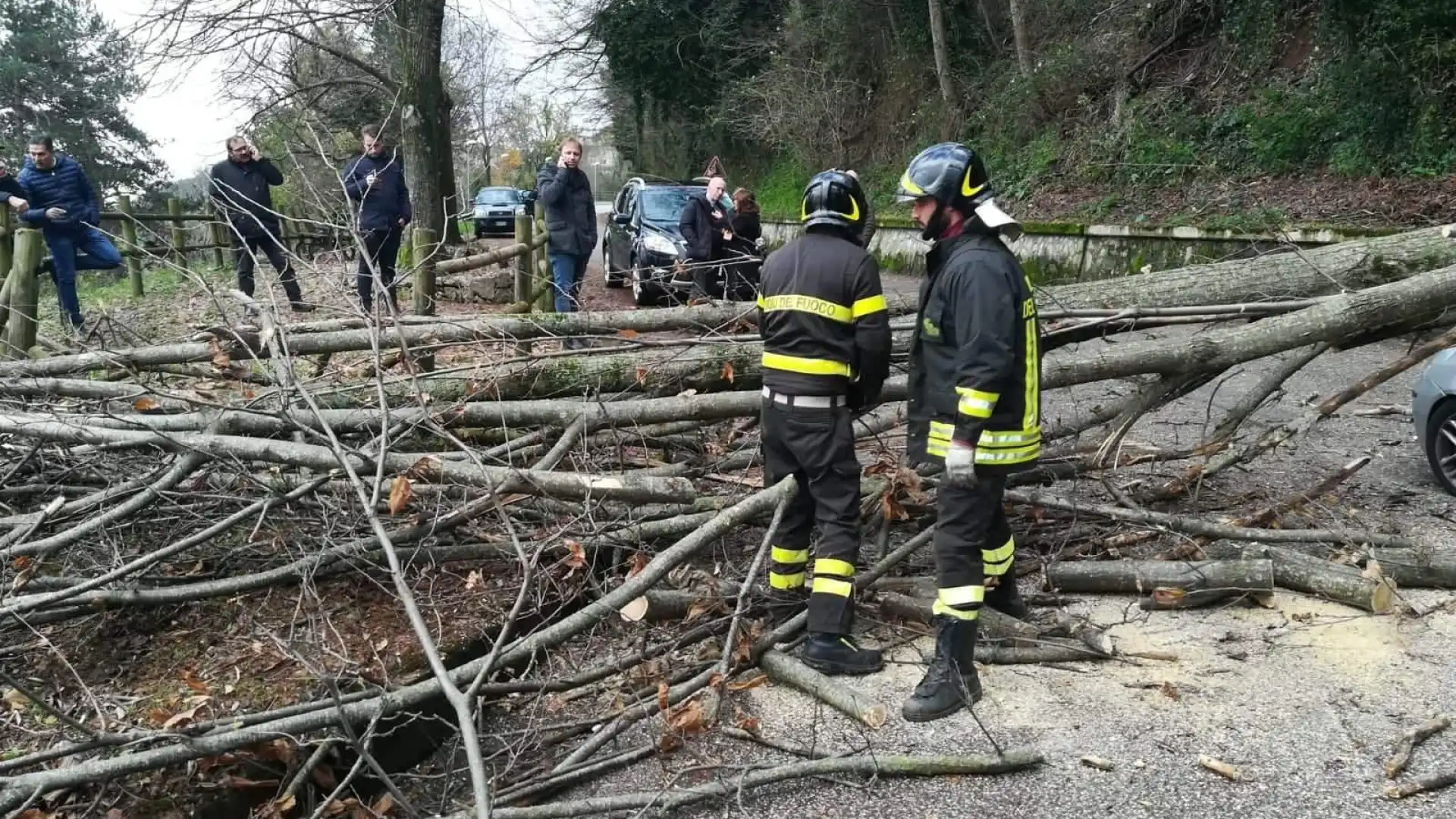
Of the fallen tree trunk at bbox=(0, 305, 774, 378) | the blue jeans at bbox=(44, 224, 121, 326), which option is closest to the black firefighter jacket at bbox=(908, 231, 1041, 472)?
the fallen tree trunk at bbox=(0, 305, 774, 378)

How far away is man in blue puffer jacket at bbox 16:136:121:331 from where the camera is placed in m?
7.89

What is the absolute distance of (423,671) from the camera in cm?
358

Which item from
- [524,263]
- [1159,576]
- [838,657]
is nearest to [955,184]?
[838,657]

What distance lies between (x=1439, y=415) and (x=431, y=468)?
15.6 ft

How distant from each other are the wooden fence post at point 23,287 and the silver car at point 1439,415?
819cm

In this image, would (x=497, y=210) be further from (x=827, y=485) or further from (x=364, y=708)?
(x=364, y=708)

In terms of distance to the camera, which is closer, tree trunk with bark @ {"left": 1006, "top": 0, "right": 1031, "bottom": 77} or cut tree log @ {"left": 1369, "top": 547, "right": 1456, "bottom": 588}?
cut tree log @ {"left": 1369, "top": 547, "right": 1456, "bottom": 588}

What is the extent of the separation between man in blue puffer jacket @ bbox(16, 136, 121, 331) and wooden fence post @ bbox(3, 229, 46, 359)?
1381 millimetres

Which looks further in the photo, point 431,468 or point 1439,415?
point 1439,415

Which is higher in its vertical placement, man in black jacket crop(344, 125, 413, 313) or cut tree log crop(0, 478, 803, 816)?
man in black jacket crop(344, 125, 413, 313)

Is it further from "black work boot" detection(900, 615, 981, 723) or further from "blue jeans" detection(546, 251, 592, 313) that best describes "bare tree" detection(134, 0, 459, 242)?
"black work boot" detection(900, 615, 981, 723)

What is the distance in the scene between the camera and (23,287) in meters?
6.45

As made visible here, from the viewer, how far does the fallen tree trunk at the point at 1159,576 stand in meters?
3.86

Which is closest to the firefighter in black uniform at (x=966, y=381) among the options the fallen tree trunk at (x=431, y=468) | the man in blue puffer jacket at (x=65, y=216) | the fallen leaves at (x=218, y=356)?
the fallen tree trunk at (x=431, y=468)
